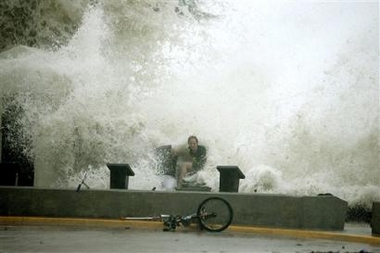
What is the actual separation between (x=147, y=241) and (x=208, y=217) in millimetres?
2146

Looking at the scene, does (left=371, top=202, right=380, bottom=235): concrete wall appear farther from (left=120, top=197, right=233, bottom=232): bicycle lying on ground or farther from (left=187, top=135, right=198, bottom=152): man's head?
(left=187, top=135, right=198, bottom=152): man's head

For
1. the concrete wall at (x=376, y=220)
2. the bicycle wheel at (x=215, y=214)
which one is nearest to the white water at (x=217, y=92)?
the bicycle wheel at (x=215, y=214)

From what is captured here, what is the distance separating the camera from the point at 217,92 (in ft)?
70.5

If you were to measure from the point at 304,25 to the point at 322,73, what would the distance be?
9.29 feet

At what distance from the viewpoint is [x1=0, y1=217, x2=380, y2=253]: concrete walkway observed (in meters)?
6.93

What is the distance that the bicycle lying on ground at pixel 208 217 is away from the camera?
958 centimetres

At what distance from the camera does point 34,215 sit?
1067 centimetres

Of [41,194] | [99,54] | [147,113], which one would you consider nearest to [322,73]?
[147,113]

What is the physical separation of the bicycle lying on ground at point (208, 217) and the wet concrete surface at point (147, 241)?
0.16m

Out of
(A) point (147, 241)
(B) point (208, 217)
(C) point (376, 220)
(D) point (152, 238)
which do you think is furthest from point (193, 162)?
(A) point (147, 241)

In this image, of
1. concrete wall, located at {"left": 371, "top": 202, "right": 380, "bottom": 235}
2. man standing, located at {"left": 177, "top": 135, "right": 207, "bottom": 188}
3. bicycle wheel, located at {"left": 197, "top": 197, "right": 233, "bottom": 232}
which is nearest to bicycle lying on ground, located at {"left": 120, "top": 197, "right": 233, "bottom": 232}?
bicycle wheel, located at {"left": 197, "top": 197, "right": 233, "bottom": 232}

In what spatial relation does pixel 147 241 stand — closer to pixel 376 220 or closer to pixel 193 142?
pixel 376 220

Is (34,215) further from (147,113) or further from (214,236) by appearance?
(147,113)

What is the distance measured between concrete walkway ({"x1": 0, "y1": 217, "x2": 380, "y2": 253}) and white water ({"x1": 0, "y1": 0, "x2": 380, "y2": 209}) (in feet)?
12.6
